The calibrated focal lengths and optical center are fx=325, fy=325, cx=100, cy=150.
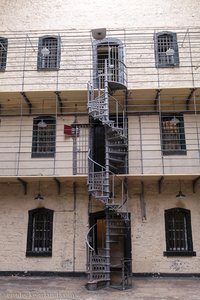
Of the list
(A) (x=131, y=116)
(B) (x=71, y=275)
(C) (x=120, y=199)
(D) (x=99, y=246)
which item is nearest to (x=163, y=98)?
(A) (x=131, y=116)

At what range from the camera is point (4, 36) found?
13383 mm

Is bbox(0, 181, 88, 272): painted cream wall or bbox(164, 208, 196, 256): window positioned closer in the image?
bbox(164, 208, 196, 256): window

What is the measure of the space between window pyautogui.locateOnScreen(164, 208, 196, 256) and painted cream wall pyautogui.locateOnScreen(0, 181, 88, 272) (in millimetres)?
2847

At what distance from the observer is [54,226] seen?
11.3 m

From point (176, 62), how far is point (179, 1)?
305 cm

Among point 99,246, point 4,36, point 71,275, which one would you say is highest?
point 4,36

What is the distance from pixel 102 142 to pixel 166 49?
14.9 feet

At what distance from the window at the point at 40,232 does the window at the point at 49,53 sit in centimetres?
558

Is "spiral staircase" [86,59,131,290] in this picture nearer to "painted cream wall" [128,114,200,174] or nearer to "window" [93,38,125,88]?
"window" [93,38,125,88]

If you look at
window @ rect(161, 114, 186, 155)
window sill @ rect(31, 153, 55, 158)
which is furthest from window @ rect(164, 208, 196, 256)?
window sill @ rect(31, 153, 55, 158)

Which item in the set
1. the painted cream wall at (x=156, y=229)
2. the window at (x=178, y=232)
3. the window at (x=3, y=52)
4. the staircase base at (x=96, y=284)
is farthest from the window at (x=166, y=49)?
A: the staircase base at (x=96, y=284)

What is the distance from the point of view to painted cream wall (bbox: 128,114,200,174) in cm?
1145

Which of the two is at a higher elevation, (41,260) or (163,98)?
(163,98)

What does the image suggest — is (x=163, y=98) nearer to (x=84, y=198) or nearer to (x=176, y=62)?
(x=176, y=62)
